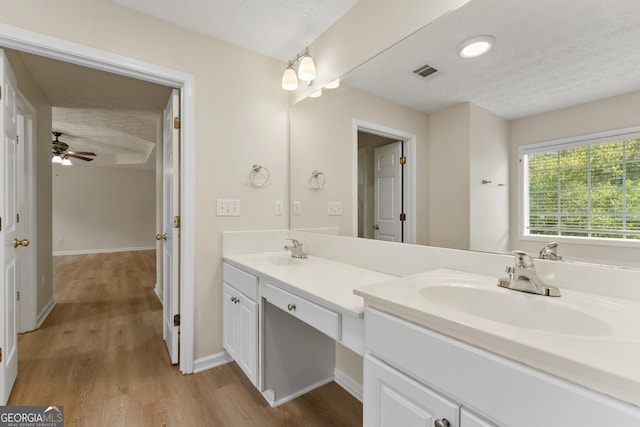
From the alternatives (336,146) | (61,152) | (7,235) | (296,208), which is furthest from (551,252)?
(61,152)

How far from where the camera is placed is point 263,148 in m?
2.21

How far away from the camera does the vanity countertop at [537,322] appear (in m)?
0.50

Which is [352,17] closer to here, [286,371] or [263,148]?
[263,148]

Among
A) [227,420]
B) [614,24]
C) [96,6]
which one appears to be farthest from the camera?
[96,6]

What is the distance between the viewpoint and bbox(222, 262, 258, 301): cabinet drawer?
5.30 ft

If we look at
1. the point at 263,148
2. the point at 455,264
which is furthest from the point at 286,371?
the point at 263,148

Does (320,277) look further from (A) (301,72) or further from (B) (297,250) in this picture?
(A) (301,72)

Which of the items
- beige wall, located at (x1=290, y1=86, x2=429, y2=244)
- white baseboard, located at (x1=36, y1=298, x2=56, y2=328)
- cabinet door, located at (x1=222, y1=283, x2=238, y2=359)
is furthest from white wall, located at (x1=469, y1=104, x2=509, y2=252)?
white baseboard, located at (x1=36, y1=298, x2=56, y2=328)

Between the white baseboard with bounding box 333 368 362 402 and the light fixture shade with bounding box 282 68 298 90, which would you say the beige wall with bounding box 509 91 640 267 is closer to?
the white baseboard with bounding box 333 368 362 402

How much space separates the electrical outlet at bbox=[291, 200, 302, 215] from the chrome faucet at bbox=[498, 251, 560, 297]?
152 cm

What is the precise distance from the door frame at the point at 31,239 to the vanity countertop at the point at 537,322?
3146mm

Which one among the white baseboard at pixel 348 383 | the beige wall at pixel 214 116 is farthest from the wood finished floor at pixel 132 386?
the beige wall at pixel 214 116

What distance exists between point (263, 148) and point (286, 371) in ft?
4.97

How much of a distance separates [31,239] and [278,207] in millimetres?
2279
